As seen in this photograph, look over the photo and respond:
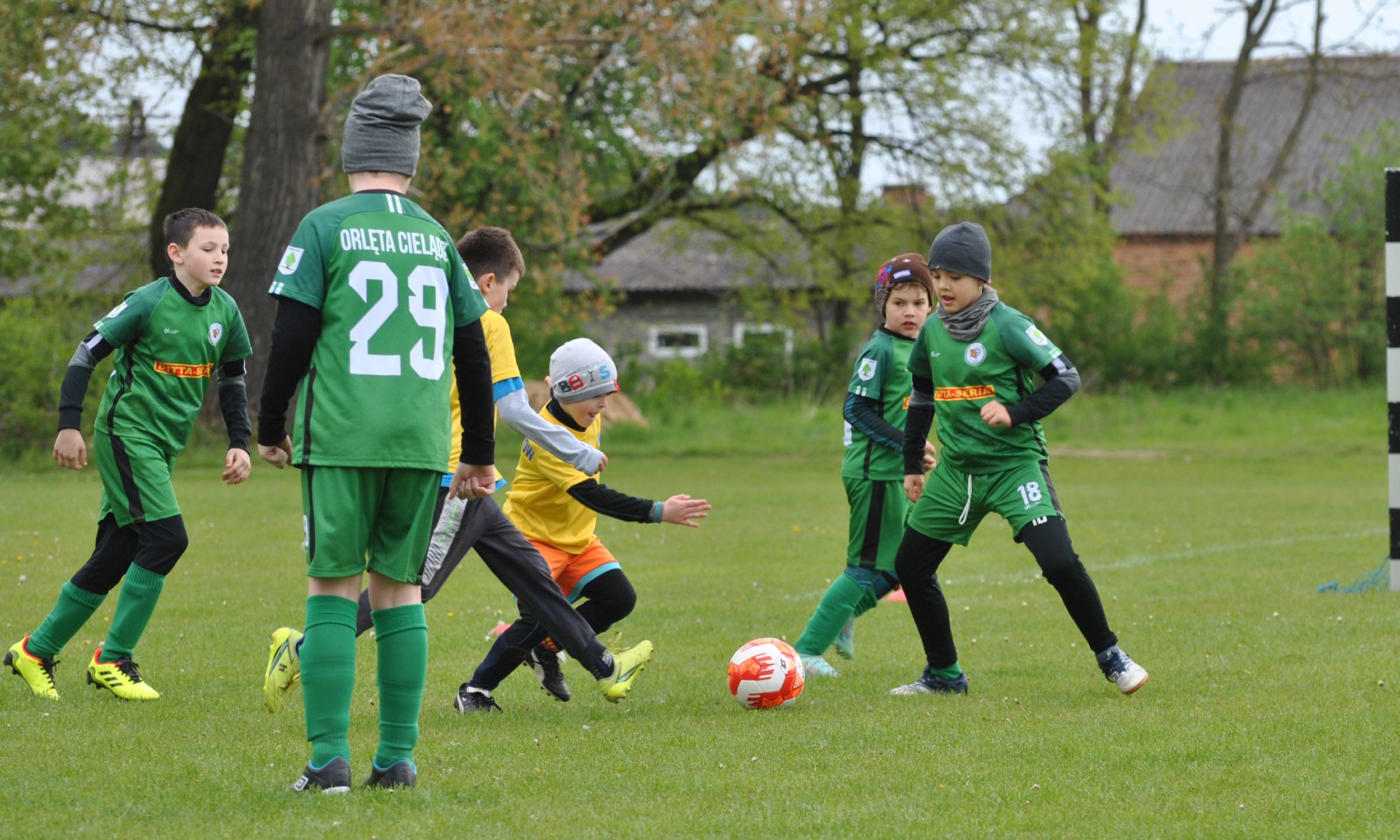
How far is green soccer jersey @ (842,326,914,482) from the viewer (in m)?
6.86

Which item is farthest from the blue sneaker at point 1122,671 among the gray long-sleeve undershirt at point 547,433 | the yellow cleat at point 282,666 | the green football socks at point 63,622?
the green football socks at point 63,622

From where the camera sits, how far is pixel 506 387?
531 cm

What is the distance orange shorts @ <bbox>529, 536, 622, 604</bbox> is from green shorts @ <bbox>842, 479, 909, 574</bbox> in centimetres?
128

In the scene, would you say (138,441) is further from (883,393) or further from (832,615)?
(883,393)

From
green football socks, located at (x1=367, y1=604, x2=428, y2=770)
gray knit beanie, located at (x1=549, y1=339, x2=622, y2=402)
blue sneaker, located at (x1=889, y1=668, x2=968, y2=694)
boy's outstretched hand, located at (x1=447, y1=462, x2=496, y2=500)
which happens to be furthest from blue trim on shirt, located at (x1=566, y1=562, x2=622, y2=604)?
green football socks, located at (x1=367, y1=604, x2=428, y2=770)

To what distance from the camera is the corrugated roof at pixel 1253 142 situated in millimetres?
38750

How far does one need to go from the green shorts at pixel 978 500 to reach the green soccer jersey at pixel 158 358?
2.85m

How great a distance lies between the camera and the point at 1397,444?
8953 mm

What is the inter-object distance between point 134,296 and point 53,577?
436 centimetres


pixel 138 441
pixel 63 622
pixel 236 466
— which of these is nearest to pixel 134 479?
pixel 138 441

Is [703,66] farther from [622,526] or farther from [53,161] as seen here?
→ [53,161]

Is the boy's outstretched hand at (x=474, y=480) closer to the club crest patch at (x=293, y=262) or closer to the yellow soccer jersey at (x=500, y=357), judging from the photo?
the yellow soccer jersey at (x=500, y=357)

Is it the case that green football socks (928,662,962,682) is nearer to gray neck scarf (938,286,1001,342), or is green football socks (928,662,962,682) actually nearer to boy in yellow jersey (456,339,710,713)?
boy in yellow jersey (456,339,710,713)

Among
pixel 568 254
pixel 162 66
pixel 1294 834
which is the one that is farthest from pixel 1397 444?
pixel 162 66
